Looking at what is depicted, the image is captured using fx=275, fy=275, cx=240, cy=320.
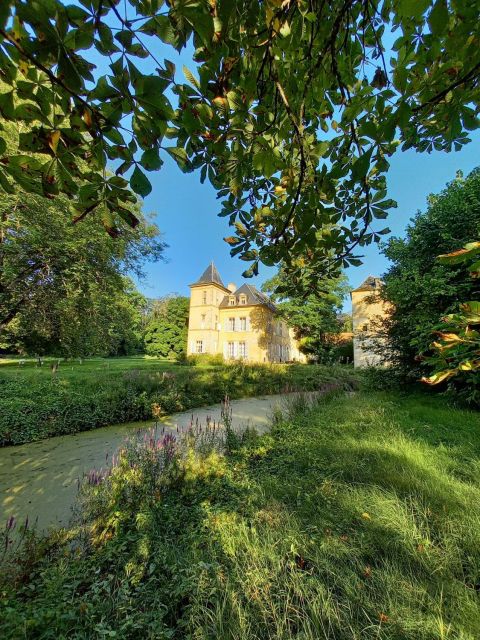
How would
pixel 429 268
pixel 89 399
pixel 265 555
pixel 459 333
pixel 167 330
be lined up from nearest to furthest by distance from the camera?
pixel 459 333, pixel 265 555, pixel 429 268, pixel 89 399, pixel 167 330

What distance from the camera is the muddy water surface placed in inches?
118

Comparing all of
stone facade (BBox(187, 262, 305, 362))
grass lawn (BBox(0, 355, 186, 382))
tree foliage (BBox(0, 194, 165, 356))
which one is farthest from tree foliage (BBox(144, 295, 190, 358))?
tree foliage (BBox(0, 194, 165, 356))

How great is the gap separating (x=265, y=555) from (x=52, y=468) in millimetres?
4003

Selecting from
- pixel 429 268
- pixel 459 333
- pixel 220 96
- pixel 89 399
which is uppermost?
pixel 429 268

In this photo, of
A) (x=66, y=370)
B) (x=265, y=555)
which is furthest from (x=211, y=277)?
(x=265, y=555)

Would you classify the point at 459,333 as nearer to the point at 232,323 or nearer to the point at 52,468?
the point at 52,468

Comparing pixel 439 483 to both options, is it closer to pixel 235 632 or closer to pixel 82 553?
pixel 235 632

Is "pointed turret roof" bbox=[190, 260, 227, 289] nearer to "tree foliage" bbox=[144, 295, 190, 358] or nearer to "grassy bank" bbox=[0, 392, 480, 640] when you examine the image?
"tree foliage" bbox=[144, 295, 190, 358]

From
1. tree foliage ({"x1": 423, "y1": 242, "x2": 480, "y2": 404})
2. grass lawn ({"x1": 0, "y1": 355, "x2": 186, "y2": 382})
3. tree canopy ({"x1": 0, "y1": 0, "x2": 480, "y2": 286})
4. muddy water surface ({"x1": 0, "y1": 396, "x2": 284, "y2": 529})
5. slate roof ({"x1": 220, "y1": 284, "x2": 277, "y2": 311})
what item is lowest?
Answer: muddy water surface ({"x1": 0, "y1": 396, "x2": 284, "y2": 529})

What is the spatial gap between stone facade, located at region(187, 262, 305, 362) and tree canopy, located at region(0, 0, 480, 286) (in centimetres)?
2264

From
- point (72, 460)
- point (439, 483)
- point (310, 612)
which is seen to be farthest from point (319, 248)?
point (72, 460)

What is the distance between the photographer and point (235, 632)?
4.05ft

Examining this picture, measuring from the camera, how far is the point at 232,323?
25734 millimetres

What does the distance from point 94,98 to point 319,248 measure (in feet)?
4.17
